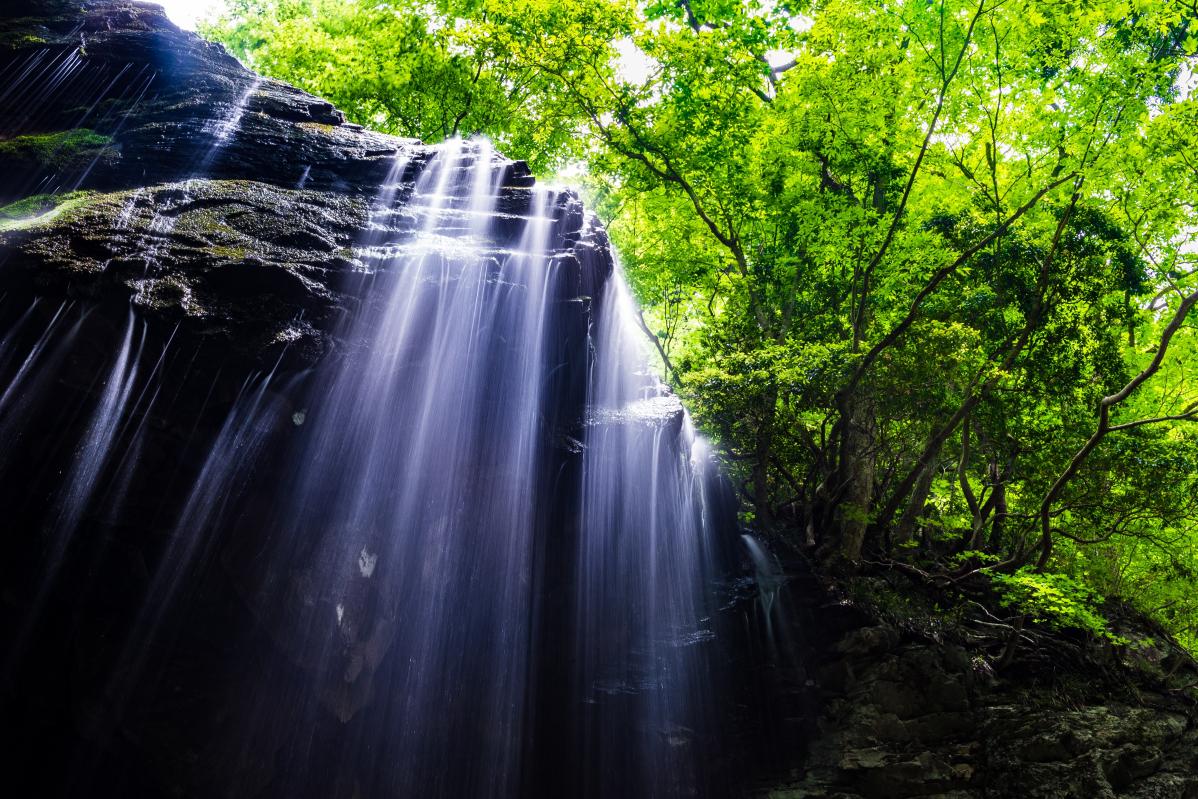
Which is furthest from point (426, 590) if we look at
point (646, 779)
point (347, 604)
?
point (646, 779)

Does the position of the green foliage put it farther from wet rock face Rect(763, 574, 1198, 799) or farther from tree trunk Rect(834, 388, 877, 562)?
tree trunk Rect(834, 388, 877, 562)

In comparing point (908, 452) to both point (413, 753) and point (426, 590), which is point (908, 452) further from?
point (413, 753)

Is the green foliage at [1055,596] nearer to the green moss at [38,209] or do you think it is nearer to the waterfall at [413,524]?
the waterfall at [413,524]

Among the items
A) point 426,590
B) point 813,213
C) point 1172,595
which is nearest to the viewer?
point 426,590

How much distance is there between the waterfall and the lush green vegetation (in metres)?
3.22

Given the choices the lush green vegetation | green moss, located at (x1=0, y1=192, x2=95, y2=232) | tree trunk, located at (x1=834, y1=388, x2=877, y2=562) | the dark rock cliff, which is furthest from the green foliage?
green moss, located at (x1=0, y1=192, x2=95, y2=232)

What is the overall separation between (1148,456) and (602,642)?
9216mm

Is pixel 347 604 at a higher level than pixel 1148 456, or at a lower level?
lower

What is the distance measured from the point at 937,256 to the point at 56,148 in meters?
13.9

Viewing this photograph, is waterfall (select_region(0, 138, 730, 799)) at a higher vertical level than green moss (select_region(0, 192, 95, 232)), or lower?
lower

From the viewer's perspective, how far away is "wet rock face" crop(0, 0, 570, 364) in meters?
6.48

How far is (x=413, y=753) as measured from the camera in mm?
9227

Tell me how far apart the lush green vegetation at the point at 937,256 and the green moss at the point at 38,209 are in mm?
7887

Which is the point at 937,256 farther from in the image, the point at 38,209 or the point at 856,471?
the point at 38,209
